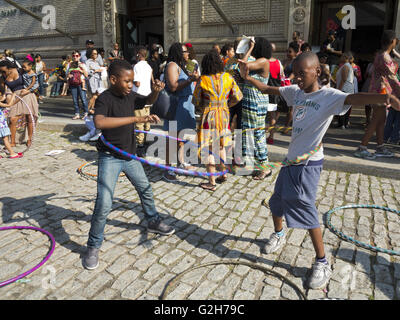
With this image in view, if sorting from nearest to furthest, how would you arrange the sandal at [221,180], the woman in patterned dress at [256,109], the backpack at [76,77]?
the woman in patterned dress at [256,109]
the sandal at [221,180]
the backpack at [76,77]

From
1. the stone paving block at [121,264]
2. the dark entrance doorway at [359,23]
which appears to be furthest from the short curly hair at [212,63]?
the dark entrance doorway at [359,23]

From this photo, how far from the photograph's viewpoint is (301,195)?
10.3 ft

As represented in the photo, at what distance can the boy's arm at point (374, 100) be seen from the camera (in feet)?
8.50

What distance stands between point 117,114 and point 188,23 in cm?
1371

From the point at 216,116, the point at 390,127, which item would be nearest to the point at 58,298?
the point at 216,116

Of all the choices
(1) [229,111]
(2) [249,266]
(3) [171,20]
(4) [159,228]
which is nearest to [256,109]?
(1) [229,111]

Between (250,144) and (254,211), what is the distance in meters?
1.83

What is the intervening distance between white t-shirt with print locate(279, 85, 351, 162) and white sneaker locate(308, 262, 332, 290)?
1107 millimetres

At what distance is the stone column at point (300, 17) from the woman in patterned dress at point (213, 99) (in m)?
9.04

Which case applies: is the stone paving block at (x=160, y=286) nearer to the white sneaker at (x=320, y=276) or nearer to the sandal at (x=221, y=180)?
the white sneaker at (x=320, y=276)

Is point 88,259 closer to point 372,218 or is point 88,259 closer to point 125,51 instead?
point 372,218

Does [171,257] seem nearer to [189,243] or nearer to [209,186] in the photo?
[189,243]

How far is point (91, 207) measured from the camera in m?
4.95
